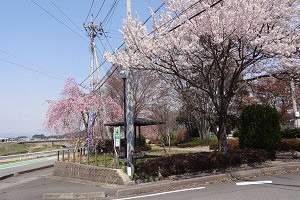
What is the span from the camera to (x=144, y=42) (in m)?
11.7

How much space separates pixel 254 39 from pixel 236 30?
83 centimetres

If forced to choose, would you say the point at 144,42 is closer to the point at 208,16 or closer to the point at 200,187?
the point at 208,16

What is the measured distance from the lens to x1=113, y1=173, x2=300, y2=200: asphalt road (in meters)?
7.79

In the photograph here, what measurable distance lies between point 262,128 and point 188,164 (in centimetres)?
452

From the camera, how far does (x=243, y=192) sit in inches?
330

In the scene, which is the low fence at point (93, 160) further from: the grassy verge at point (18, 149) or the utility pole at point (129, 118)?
the grassy verge at point (18, 149)

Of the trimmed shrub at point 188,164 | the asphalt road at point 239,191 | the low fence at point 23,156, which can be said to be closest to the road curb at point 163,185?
the asphalt road at point 239,191

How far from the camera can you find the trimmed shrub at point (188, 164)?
37.6 ft

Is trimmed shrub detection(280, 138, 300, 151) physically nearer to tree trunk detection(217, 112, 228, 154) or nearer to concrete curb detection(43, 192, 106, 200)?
tree trunk detection(217, 112, 228, 154)

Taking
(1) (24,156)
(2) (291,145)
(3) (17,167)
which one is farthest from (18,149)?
(2) (291,145)

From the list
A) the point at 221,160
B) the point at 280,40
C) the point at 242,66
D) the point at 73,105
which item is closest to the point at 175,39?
the point at 242,66

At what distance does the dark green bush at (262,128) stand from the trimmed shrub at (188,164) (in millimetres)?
1821

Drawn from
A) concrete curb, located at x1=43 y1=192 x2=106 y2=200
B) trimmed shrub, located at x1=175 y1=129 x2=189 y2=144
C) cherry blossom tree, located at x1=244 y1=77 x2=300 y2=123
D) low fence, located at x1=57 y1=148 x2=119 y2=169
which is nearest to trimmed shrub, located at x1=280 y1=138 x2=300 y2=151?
cherry blossom tree, located at x1=244 y1=77 x2=300 y2=123

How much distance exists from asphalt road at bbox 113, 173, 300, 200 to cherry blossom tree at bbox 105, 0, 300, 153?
11.1ft
